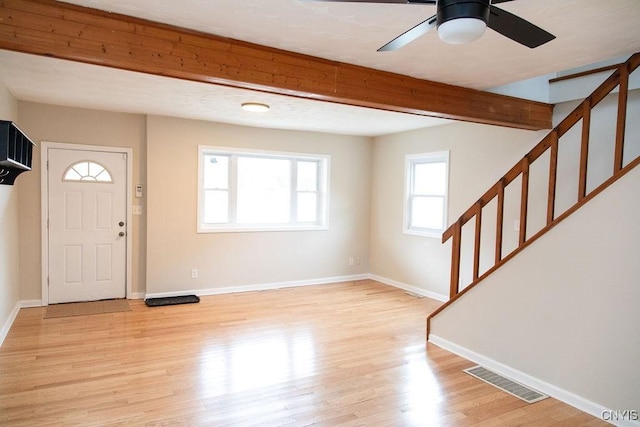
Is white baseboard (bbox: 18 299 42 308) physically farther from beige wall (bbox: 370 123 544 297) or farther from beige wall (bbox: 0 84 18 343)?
beige wall (bbox: 370 123 544 297)

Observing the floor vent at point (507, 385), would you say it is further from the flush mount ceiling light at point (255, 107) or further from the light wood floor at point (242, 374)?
the flush mount ceiling light at point (255, 107)

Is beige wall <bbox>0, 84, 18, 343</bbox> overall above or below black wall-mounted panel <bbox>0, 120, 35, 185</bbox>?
below

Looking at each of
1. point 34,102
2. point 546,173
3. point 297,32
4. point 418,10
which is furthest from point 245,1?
point 34,102

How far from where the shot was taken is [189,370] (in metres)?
3.37

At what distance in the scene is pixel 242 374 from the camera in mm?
3312

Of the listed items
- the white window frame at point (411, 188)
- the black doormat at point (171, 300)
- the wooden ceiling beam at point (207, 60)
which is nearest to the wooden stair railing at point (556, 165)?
the wooden ceiling beam at point (207, 60)

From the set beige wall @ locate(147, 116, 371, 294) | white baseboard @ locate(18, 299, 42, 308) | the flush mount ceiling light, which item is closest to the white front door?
white baseboard @ locate(18, 299, 42, 308)

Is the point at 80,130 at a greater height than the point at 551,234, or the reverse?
the point at 80,130

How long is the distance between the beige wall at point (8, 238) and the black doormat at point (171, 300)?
1445mm

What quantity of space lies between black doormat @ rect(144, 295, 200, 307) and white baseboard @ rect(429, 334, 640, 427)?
318cm

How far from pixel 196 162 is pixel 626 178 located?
15.9 ft

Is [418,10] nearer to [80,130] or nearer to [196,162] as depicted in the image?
[196,162]

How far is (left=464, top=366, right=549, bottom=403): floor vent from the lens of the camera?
3.00 meters

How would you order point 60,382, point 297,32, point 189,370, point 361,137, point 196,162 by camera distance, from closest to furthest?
point 297,32, point 60,382, point 189,370, point 196,162, point 361,137
